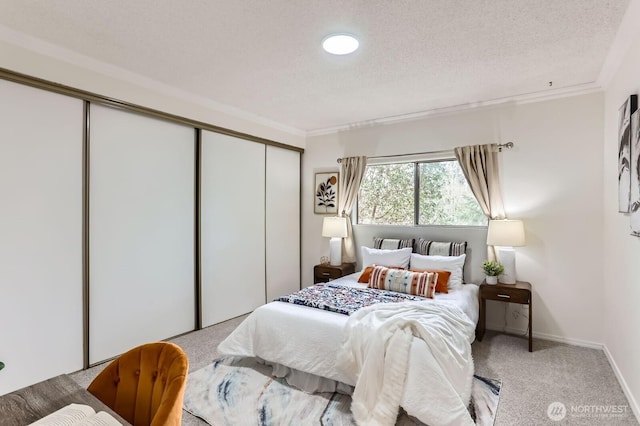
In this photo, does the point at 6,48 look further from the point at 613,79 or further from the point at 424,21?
the point at 613,79

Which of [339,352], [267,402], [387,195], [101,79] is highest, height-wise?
[101,79]

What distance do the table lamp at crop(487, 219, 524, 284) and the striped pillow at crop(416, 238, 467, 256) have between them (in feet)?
1.24

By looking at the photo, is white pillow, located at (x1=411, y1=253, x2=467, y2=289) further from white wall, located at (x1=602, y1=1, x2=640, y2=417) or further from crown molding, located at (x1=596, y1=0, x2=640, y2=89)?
crown molding, located at (x1=596, y1=0, x2=640, y2=89)

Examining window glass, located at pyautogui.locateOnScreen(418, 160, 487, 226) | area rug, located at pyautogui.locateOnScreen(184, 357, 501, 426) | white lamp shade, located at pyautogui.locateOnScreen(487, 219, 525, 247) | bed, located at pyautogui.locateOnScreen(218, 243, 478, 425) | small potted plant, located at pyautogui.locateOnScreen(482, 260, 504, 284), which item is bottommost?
area rug, located at pyautogui.locateOnScreen(184, 357, 501, 426)

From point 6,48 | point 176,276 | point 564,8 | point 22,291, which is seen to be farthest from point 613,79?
point 22,291

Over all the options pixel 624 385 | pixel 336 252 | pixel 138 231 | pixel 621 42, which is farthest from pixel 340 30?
pixel 624 385

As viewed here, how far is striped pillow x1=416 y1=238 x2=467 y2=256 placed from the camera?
12.6ft

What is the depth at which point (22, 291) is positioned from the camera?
2.47m

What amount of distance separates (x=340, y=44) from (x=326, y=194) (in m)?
2.69

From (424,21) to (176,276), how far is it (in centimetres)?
322

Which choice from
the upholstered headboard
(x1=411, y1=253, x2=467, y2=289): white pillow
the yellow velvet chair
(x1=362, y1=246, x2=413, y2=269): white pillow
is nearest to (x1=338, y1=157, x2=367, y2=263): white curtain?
A: the upholstered headboard

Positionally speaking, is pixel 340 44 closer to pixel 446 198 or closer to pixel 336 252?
pixel 446 198

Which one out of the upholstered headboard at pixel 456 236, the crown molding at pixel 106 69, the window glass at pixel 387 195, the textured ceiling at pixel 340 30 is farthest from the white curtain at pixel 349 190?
the crown molding at pixel 106 69

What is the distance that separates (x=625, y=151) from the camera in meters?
2.45
